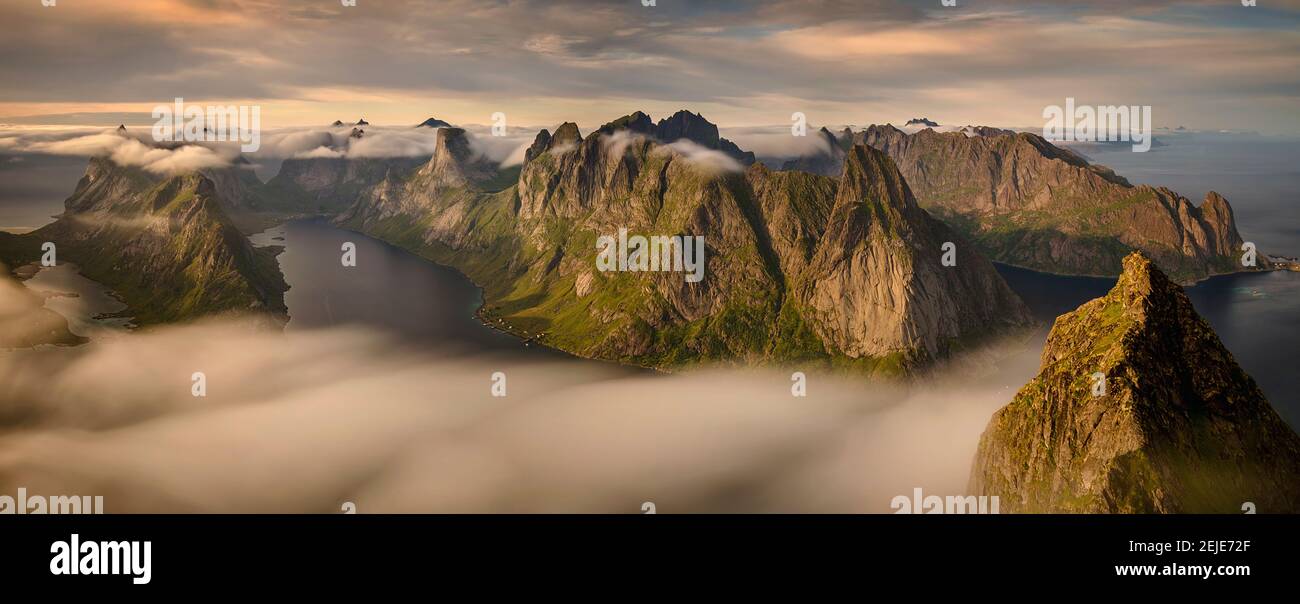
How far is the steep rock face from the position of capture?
118 m

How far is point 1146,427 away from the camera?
121 meters

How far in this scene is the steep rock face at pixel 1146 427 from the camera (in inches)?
4643

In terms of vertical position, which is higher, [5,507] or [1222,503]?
[1222,503]

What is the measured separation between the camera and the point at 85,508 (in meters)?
163

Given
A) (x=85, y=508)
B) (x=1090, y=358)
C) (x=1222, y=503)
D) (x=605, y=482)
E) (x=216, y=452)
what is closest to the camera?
(x=1222, y=503)

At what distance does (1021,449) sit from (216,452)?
21197 centimetres
